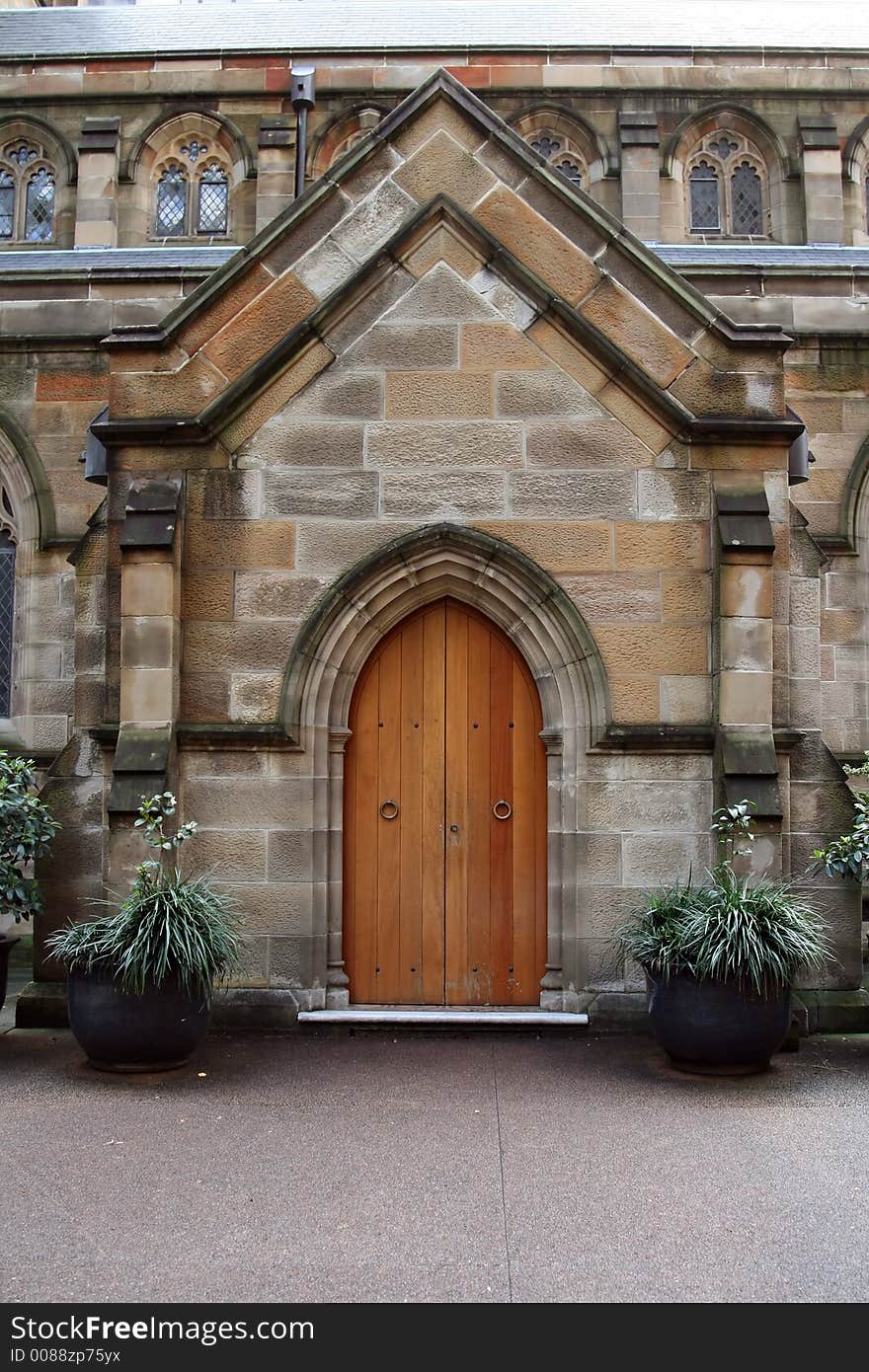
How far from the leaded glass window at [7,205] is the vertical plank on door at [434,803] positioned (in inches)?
504

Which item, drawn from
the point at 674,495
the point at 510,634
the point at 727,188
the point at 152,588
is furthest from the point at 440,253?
the point at 727,188

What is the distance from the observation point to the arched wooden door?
7.88 metres

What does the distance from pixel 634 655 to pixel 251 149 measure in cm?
1337

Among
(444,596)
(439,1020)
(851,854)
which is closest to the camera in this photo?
(851,854)

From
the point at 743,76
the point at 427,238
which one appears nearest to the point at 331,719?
the point at 427,238

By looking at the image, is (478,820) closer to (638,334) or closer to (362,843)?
(362,843)

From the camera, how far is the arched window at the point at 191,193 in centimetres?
1730

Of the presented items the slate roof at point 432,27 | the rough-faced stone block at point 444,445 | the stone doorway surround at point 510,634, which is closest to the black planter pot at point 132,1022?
the stone doorway surround at point 510,634

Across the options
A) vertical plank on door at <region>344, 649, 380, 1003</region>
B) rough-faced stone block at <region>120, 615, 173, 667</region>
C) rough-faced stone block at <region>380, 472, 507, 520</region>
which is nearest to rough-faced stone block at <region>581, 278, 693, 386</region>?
rough-faced stone block at <region>380, 472, 507, 520</region>

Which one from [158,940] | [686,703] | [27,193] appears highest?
[27,193]

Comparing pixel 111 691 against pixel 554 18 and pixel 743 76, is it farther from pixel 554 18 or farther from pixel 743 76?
pixel 554 18

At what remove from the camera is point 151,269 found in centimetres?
1356

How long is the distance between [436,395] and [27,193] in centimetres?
1283

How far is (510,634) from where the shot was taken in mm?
7910
